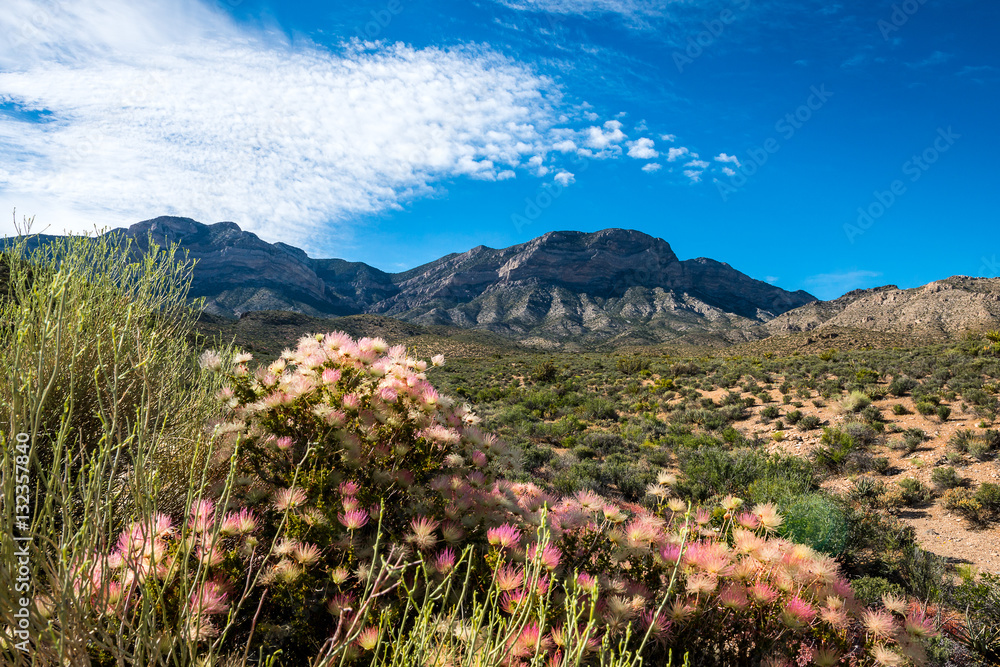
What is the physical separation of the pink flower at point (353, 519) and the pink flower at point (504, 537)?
1.79 ft

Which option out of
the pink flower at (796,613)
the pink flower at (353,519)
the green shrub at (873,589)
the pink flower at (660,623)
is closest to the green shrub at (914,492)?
the green shrub at (873,589)

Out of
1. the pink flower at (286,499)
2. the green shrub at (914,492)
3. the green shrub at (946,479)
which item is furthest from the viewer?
the green shrub at (946,479)

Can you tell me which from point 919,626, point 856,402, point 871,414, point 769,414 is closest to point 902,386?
point 856,402

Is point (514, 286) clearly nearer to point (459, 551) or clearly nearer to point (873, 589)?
point (873, 589)

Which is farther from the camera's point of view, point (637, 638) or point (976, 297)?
point (976, 297)

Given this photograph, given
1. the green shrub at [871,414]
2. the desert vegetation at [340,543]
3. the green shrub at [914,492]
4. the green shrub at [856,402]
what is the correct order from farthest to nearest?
the green shrub at [856,402] → the green shrub at [871,414] → the green shrub at [914,492] → the desert vegetation at [340,543]

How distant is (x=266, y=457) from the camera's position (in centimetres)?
230

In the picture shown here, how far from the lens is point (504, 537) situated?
191cm

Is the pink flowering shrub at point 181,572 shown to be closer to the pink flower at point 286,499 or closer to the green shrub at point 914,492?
the pink flower at point 286,499

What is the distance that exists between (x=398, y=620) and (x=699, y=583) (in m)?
1.21

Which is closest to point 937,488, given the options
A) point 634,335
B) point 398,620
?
point 398,620

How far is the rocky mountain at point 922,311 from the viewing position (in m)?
36.8

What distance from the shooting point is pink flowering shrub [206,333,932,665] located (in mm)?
1688

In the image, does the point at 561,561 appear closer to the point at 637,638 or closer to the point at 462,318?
the point at 637,638
